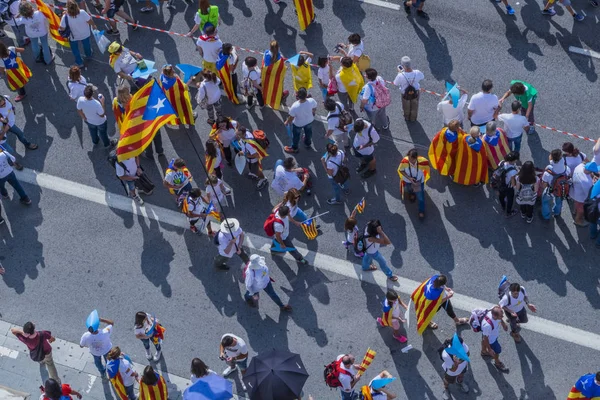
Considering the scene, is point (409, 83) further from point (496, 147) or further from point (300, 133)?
point (300, 133)

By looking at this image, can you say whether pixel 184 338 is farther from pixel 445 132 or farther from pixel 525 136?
pixel 525 136

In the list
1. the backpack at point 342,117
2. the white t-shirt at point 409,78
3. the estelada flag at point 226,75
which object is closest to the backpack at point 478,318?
the backpack at point 342,117

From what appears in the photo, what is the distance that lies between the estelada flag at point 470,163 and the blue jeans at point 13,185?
25.3ft

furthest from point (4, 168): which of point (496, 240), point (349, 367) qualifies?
point (496, 240)

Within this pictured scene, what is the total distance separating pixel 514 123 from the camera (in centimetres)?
1750

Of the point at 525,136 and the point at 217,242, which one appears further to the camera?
the point at 525,136

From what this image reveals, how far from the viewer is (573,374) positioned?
50.5ft

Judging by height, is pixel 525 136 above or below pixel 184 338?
above

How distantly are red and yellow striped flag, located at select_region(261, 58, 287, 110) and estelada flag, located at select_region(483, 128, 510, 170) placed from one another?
13.1 feet

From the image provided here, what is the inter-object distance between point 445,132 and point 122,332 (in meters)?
6.50

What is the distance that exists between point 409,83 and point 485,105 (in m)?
1.47

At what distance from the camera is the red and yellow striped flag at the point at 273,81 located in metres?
18.6

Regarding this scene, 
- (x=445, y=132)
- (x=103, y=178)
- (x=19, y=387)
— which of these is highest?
(x=445, y=132)

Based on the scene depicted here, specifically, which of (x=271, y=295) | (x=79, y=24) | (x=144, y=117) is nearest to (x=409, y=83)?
(x=271, y=295)
